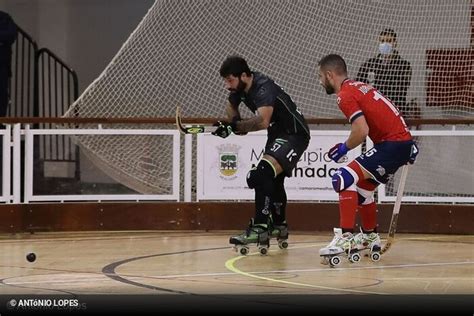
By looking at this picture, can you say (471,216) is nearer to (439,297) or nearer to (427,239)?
(427,239)

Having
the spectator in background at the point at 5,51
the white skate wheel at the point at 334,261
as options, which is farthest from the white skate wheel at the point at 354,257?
the spectator in background at the point at 5,51

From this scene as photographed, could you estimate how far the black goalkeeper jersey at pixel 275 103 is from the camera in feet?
34.1

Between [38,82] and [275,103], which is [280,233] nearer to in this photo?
[275,103]

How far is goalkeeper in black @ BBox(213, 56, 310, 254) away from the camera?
33.8ft

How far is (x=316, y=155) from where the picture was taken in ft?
41.9

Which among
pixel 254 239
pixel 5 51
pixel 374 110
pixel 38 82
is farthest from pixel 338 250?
pixel 38 82

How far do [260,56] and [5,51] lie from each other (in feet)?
10.5

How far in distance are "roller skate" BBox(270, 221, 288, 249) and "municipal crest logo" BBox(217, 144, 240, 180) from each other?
6.67ft

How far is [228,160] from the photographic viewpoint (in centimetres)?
1288

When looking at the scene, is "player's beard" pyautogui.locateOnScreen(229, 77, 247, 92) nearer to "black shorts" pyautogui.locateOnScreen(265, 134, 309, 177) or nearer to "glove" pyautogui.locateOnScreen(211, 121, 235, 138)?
"glove" pyautogui.locateOnScreen(211, 121, 235, 138)

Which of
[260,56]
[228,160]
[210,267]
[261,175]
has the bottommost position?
[210,267]

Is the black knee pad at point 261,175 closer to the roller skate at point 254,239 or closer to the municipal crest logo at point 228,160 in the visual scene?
the roller skate at point 254,239

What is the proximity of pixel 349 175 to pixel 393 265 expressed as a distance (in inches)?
32.3

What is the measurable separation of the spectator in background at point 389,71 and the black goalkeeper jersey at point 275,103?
2.27m
